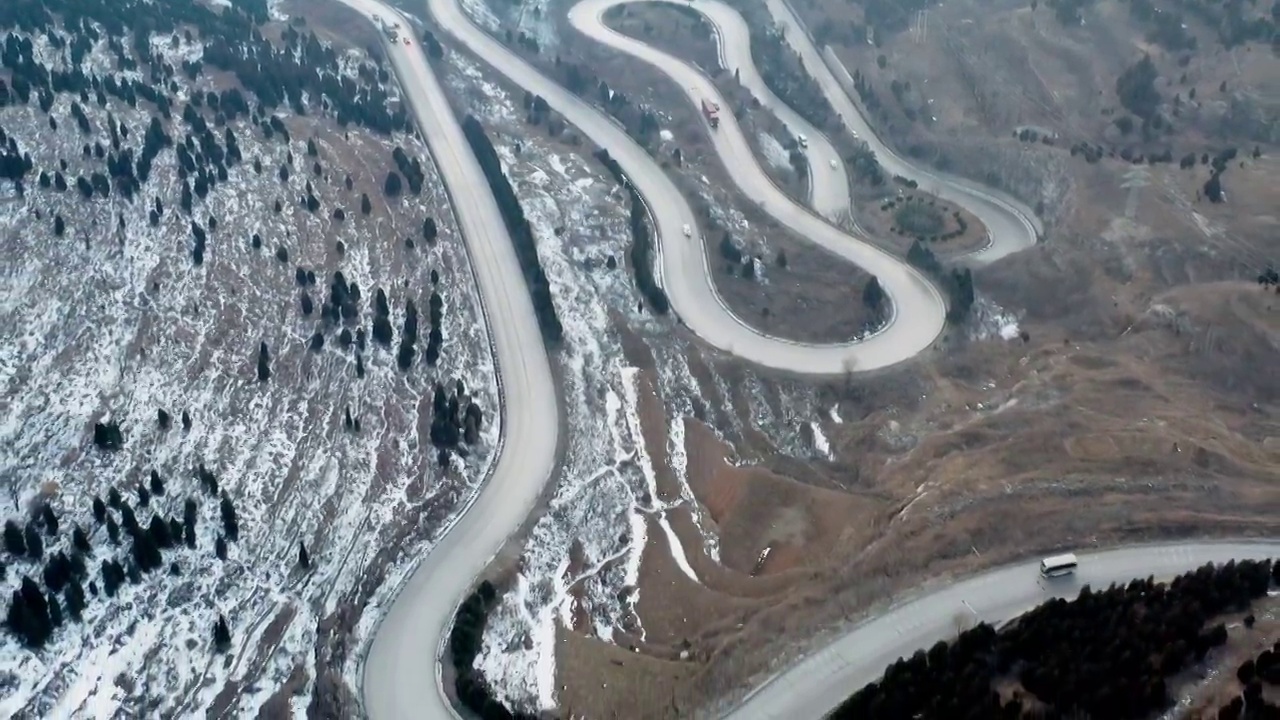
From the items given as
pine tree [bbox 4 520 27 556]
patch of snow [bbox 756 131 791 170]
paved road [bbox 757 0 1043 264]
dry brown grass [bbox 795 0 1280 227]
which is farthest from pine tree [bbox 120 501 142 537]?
dry brown grass [bbox 795 0 1280 227]

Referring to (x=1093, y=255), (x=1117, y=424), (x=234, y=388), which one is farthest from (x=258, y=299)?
(x=1093, y=255)

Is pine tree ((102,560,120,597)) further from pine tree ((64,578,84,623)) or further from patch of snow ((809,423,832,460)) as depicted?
patch of snow ((809,423,832,460))

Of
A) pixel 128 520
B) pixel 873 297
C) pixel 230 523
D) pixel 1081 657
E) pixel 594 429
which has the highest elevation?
pixel 128 520

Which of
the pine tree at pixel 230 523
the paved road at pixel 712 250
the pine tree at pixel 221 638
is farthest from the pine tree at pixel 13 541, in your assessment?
the paved road at pixel 712 250

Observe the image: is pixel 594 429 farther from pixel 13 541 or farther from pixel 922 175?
pixel 922 175

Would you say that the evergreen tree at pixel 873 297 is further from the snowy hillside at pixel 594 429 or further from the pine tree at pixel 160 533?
the pine tree at pixel 160 533

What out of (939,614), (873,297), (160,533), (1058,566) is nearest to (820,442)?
(873,297)

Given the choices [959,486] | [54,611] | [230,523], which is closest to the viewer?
[54,611]
